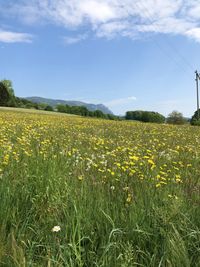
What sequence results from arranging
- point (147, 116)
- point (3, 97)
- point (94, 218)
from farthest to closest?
point (147, 116) < point (3, 97) < point (94, 218)

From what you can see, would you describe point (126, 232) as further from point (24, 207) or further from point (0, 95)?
point (0, 95)

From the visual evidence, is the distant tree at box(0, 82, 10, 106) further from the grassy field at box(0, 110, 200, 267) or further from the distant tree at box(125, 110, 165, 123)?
the grassy field at box(0, 110, 200, 267)

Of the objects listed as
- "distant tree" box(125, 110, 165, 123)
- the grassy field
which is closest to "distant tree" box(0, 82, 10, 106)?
→ "distant tree" box(125, 110, 165, 123)

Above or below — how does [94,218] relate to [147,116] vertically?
below

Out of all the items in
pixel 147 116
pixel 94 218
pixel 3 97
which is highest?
pixel 3 97

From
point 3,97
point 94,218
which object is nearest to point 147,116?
point 3,97

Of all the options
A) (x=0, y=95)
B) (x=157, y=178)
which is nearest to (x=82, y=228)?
(x=157, y=178)

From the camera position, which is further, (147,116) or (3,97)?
(147,116)

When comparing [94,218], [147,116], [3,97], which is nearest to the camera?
[94,218]

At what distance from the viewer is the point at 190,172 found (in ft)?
19.1

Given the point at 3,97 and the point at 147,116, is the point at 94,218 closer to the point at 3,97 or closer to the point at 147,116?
the point at 3,97

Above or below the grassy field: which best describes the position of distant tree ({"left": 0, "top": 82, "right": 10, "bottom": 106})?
above

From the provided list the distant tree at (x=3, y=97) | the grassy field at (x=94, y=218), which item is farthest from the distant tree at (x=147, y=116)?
the grassy field at (x=94, y=218)

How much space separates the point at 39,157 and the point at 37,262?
2.51m
